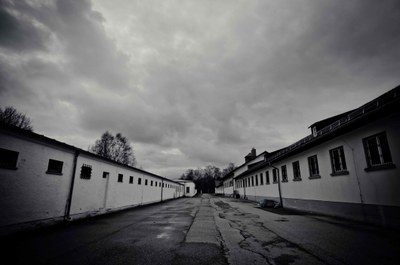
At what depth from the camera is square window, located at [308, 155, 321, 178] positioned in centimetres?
1201

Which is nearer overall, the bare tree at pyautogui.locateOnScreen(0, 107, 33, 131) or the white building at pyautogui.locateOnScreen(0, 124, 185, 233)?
the white building at pyautogui.locateOnScreen(0, 124, 185, 233)

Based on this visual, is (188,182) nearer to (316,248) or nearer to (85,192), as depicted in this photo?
(85,192)

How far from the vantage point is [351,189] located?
29.4ft

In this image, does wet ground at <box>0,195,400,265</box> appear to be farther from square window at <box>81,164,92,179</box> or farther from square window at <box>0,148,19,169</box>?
square window at <box>81,164,92,179</box>

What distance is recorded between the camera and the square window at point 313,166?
39.4 feet

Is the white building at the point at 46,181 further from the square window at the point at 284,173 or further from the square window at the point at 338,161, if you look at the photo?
the square window at the point at 284,173

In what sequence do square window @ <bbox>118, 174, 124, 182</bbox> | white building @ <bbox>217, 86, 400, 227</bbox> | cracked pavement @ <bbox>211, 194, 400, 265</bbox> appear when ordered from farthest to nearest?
square window @ <bbox>118, 174, 124, 182</bbox>
white building @ <bbox>217, 86, 400, 227</bbox>
cracked pavement @ <bbox>211, 194, 400, 265</bbox>

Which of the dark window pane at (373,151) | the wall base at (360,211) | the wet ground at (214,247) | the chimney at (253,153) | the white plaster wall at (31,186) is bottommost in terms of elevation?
the wet ground at (214,247)

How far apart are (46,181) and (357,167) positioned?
13879 mm

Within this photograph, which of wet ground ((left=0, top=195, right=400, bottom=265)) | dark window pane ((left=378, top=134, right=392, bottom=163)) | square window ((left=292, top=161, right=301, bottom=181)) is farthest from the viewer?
square window ((left=292, top=161, right=301, bottom=181))

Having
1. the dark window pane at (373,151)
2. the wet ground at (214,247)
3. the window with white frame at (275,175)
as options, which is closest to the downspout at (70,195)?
the wet ground at (214,247)

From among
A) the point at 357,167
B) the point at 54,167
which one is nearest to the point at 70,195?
the point at 54,167

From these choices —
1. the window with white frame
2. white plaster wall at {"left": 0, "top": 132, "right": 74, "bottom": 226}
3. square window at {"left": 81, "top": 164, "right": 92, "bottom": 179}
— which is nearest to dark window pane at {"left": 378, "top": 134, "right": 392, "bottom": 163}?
the window with white frame

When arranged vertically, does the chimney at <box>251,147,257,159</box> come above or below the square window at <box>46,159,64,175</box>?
above
